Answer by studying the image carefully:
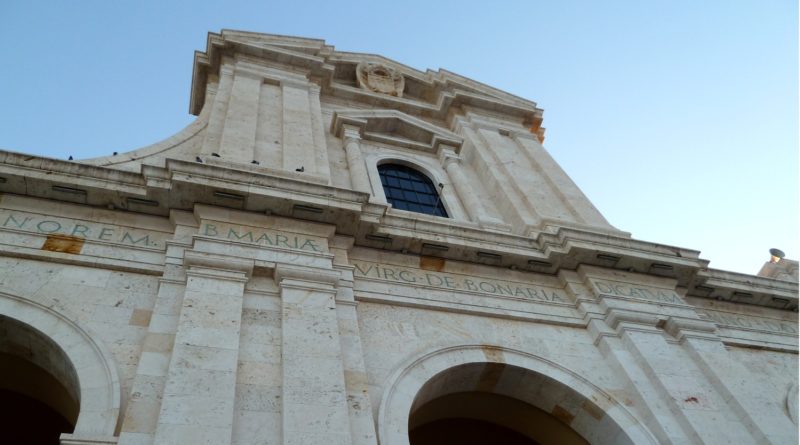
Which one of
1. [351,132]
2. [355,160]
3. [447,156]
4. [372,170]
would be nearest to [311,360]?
[355,160]

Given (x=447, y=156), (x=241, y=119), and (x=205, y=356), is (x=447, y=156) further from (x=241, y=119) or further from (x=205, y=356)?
(x=205, y=356)

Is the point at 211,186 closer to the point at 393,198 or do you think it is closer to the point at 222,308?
the point at 222,308

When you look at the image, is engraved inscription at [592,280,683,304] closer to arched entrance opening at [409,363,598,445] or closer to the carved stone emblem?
arched entrance opening at [409,363,598,445]

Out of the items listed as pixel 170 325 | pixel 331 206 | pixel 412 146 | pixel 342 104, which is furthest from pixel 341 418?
pixel 342 104

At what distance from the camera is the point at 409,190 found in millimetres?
14562

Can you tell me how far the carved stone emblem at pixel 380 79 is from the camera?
60.3 ft

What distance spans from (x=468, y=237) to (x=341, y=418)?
481 centimetres

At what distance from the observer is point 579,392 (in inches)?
358

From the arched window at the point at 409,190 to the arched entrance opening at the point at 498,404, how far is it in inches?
189

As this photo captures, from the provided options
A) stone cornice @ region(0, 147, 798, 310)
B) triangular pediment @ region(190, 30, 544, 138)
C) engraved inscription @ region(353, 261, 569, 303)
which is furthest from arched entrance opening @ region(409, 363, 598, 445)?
triangular pediment @ region(190, 30, 544, 138)

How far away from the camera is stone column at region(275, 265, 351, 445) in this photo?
22.1 ft

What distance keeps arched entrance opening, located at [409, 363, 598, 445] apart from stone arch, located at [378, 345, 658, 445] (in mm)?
62

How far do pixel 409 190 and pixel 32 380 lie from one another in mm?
8534

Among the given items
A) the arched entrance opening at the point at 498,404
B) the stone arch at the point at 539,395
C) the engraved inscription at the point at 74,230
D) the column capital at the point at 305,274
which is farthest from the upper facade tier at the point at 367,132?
the arched entrance opening at the point at 498,404
